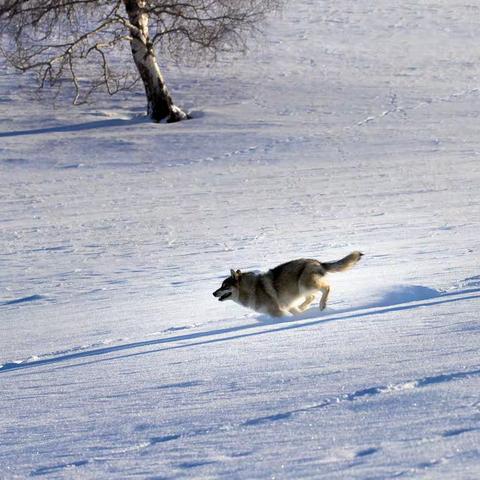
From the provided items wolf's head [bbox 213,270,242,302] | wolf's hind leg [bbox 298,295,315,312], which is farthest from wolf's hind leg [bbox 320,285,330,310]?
wolf's head [bbox 213,270,242,302]

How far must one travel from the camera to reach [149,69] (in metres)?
24.5

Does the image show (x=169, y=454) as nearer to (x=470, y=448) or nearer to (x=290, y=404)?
(x=290, y=404)

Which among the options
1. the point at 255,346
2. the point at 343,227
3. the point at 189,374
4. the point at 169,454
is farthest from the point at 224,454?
the point at 343,227

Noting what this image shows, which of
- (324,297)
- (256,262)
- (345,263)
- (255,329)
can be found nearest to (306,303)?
(324,297)

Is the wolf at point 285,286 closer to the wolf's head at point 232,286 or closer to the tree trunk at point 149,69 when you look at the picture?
the wolf's head at point 232,286

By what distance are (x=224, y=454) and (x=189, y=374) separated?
2020 millimetres

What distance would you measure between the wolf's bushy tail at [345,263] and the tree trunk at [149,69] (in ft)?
53.2

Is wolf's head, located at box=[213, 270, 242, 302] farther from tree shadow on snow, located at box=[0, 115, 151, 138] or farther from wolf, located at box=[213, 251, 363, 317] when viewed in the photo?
tree shadow on snow, located at box=[0, 115, 151, 138]

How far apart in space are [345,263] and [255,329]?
1.09 m

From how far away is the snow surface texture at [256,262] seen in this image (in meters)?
4.65

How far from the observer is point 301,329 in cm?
789

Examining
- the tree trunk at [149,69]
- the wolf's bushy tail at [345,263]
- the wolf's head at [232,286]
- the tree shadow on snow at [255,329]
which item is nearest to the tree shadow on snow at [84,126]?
the tree trunk at [149,69]

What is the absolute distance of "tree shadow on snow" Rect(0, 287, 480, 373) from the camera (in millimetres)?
7938

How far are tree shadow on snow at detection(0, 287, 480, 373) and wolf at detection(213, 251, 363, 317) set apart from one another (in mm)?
224
